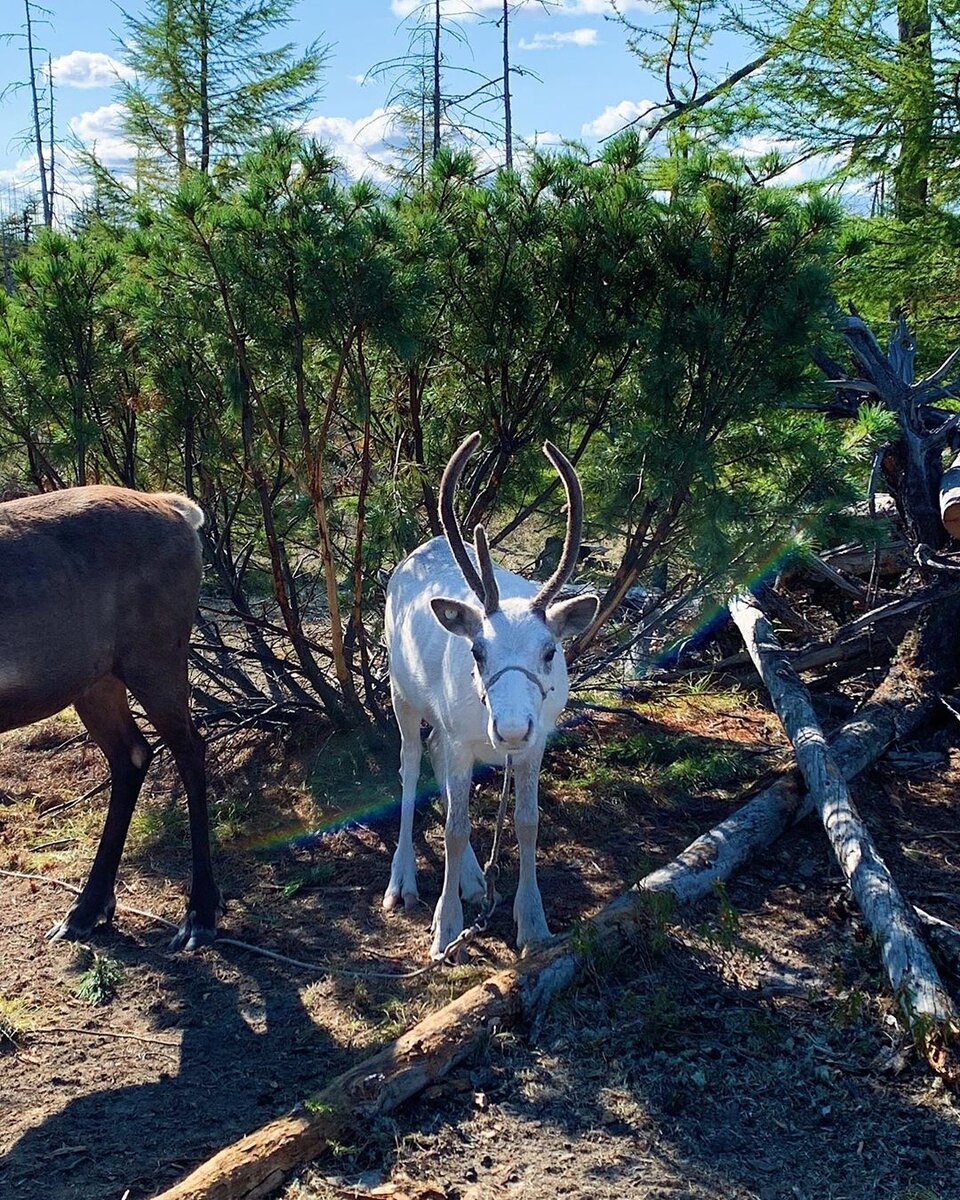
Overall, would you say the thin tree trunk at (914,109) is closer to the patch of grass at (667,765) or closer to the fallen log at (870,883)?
the fallen log at (870,883)

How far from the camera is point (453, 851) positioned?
16.0 ft

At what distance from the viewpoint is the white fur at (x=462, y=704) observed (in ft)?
13.8

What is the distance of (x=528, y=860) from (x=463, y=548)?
142 cm

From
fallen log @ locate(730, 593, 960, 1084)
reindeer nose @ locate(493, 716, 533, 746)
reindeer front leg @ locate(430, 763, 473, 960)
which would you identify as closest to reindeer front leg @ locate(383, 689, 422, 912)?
reindeer front leg @ locate(430, 763, 473, 960)

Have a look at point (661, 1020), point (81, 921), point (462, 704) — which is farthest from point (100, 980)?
point (661, 1020)

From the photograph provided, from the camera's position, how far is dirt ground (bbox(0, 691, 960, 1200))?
135 inches

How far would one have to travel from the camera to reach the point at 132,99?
1144 centimetres

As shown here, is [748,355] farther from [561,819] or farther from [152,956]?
[152,956]

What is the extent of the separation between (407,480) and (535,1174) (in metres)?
4.06

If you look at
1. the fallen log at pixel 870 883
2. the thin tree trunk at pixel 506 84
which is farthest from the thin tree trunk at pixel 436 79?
the fallen log at pixel 870 883

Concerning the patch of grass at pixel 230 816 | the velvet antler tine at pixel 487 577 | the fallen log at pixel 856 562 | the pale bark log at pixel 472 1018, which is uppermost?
the velvet antler tine at pixel 487 577

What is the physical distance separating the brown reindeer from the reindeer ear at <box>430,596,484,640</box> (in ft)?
5.39

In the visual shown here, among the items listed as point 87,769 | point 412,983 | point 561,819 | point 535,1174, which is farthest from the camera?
point 87,769

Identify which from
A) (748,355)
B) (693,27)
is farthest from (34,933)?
(693,27)
